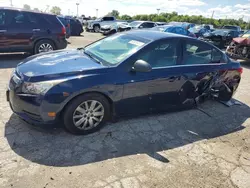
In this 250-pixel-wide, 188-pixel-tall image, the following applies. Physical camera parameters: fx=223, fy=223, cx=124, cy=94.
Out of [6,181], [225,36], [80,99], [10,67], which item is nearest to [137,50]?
[80,99]

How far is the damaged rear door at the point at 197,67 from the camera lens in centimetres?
396

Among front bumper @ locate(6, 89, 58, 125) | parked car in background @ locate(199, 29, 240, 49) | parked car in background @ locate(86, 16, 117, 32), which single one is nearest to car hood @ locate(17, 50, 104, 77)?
front bumper @ locate(6, 89, 58, 125)

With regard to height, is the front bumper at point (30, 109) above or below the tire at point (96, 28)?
above

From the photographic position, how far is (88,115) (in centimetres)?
326

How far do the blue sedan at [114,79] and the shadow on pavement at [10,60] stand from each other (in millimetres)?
3592

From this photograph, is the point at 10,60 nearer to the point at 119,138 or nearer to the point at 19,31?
the point at 19,31

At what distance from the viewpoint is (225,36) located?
1482 centimetres

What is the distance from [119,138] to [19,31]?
18.5 ft

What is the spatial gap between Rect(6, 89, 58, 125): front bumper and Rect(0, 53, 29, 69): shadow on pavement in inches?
162

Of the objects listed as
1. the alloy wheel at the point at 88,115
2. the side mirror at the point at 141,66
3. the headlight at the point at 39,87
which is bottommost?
the alloy wheel at the point at 88,115

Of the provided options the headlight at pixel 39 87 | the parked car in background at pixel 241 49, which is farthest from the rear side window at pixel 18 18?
the parked car in background at pixel 241 49

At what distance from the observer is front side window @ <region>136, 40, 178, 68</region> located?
358cm

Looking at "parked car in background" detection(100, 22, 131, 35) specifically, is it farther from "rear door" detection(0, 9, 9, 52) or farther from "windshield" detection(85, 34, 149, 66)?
"windshield" detection(85, 34, 149, 66)

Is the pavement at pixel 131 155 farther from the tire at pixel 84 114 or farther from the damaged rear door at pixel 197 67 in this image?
the damaged rear door at pixel 197 67
